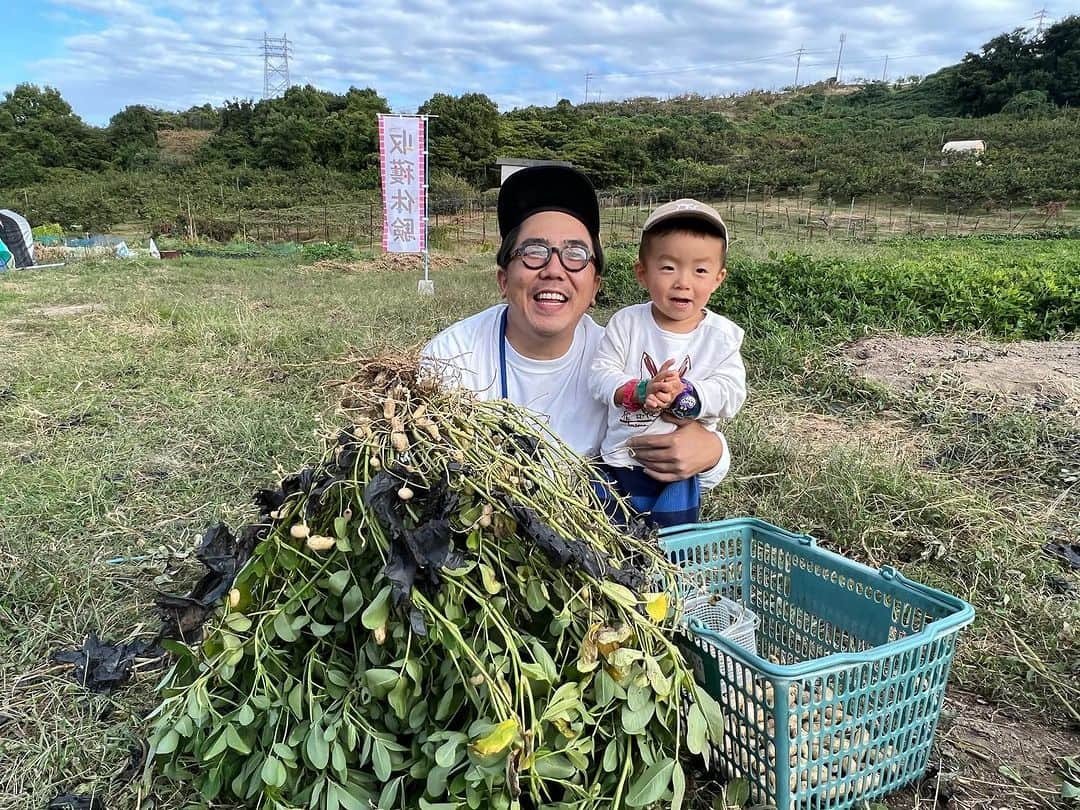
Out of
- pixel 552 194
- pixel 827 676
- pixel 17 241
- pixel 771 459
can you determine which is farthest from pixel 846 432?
pixel 17 241

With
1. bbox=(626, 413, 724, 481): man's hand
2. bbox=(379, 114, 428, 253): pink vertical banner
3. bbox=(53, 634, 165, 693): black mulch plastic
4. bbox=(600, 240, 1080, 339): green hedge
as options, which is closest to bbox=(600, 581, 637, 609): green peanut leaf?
bbox=(626, 413, 724, 481): man's hand

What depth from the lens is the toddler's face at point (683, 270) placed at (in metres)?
1.70

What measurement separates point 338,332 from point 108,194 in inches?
1014

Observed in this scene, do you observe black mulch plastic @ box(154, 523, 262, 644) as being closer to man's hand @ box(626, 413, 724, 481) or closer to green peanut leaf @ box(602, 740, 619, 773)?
green peanut leaf @ box(602, 740, 619, 773)

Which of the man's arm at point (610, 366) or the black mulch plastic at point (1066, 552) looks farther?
the black mulch plastic at point (1066, 552)

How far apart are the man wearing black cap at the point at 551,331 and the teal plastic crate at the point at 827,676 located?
0.23m

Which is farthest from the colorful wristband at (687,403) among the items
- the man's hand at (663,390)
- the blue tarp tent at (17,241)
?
the blue tarp tent at (17,241)

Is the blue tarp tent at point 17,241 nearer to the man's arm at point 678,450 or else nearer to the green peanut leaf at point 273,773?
the man's arm at point 678,450

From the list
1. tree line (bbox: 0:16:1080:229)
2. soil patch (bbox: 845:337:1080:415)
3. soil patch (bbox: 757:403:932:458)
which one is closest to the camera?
soil patch (bbox: 757:403:932:458)

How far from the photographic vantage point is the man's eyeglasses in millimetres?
1714

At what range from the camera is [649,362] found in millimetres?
1741

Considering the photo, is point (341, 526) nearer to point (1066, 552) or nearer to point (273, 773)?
point (273, 773)

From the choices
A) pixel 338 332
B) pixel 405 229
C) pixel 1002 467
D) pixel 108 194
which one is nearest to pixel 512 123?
pixel 108 194

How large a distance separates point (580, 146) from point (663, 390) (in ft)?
102
